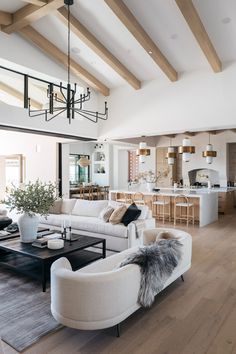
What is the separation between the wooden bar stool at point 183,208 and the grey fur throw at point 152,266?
4.43m

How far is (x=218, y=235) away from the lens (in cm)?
616

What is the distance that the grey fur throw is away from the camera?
256cm

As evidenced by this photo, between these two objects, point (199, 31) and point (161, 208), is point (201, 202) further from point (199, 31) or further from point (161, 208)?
point (199, 31)

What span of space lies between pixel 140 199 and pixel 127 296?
611 centimetres

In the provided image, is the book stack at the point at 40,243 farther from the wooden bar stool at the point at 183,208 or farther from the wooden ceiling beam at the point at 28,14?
the wooden bar stool at the point at 183,208

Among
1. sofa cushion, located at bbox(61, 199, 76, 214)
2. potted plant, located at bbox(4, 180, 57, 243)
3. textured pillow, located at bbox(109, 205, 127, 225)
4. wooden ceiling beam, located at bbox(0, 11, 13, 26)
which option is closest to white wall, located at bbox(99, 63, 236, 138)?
sofa cushion, located at bbox(61, 199, 76, 214)

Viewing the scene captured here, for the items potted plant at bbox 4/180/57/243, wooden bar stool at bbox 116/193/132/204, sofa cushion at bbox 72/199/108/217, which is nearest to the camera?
potted plant at bbox 4/180/57/243

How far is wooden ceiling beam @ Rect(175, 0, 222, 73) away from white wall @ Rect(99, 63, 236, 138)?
434 mm

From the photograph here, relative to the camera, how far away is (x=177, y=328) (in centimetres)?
254

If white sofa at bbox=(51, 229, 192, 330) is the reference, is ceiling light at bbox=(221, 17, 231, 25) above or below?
above

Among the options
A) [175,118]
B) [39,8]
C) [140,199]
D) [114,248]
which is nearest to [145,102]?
[175,118]

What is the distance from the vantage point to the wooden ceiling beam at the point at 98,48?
5.41 meters

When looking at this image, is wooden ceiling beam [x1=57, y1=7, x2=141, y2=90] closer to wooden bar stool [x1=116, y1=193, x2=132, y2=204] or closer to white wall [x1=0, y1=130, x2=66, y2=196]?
white wall [x1=0, y1=130, x2=66, y2=196]

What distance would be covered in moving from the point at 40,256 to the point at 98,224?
1.79 metres
